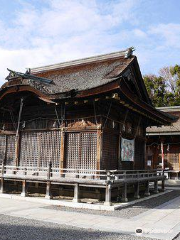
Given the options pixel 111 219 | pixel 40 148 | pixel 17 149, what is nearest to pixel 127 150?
pixel 40 148

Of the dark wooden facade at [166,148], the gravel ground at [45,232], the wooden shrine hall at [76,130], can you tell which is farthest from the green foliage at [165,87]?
the gravel ground at [45,232]

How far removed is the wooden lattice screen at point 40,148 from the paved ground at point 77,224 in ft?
10.6

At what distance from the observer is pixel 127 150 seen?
14.6m

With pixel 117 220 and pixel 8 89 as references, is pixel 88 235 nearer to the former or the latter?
pixel 117 220

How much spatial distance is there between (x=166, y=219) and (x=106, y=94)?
5.28m

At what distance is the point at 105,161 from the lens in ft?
41.4

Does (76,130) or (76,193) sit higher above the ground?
(76,130)

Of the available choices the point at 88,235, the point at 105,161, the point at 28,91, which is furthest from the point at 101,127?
the point at 88,235

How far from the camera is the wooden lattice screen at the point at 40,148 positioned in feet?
44.4

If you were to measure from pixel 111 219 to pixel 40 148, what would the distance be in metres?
6.34

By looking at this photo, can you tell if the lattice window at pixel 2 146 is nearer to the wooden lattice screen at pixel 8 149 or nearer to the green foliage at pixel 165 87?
the wooden lattice screen at pixel 8 149

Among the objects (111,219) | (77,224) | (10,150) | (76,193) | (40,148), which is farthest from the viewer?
(10,150)

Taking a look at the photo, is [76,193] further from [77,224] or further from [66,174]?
[77,224]

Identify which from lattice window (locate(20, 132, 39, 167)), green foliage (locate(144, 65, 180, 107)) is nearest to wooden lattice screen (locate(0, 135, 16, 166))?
lattice window (locate(20, 132, 39, 167))
